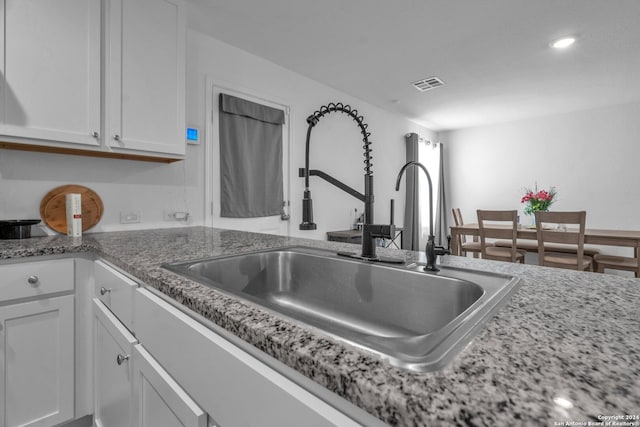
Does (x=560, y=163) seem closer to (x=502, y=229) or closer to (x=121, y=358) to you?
(x=502, y=229)

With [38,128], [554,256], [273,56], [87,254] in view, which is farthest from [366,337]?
[554,256]

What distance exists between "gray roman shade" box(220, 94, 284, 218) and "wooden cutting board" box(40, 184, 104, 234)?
884 mm

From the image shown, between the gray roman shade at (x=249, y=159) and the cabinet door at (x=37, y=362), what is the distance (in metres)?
1.39

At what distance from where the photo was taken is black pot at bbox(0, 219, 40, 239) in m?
1.53

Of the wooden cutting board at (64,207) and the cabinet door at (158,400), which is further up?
the wooden cutting board at (64,207)

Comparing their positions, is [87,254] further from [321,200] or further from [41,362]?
[321,200]

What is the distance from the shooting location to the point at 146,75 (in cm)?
187

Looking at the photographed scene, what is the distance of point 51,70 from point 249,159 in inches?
56.7

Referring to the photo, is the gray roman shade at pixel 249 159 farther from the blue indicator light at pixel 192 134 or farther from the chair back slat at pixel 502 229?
the chair back slat at pixel 502 229

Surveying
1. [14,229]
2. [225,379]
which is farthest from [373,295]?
[14,229]

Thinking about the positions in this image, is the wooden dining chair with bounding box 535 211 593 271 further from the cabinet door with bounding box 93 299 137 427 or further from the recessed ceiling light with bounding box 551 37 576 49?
the cabinet door with bounding box 93 299 137 427

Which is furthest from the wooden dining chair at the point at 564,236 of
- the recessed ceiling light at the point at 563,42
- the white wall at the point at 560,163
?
the white wall at the point at 560,163

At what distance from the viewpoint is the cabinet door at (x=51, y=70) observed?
4.81 ft

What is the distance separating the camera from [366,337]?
0.48 meters
